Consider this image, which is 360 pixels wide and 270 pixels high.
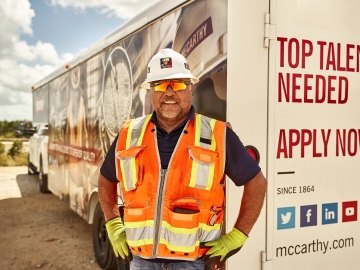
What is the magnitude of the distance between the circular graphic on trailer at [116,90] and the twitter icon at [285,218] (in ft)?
5.79

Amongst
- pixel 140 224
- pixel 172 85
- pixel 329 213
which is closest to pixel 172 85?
pixel 172 85

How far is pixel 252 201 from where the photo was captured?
2.19 metres

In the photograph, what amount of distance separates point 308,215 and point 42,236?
4635 millimetres

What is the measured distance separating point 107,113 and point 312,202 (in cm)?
244

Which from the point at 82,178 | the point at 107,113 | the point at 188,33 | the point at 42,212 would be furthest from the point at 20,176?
the point at 188,33

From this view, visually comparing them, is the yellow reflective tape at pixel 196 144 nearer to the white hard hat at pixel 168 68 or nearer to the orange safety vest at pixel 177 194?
the orange safety vest at pixel 177 194

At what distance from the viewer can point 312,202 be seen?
9.68ft

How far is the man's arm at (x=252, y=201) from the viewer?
7.16 feet

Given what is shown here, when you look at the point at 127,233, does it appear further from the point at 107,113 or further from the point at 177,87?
the point at 107,113

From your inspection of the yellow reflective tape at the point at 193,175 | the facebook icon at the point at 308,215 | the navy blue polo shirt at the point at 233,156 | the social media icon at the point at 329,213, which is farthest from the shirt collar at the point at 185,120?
the social media icon at the point at 329,213

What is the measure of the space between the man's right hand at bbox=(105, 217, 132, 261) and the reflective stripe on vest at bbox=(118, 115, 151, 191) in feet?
1.02

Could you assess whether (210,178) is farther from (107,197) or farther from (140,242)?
(107,197)

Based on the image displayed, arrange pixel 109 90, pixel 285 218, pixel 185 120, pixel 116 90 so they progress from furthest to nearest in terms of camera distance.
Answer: pixel 109 90
pixel 116 90
pixel 285 218
pixel 185 120

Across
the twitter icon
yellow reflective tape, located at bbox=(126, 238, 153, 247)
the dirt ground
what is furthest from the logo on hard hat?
the dirt ground
